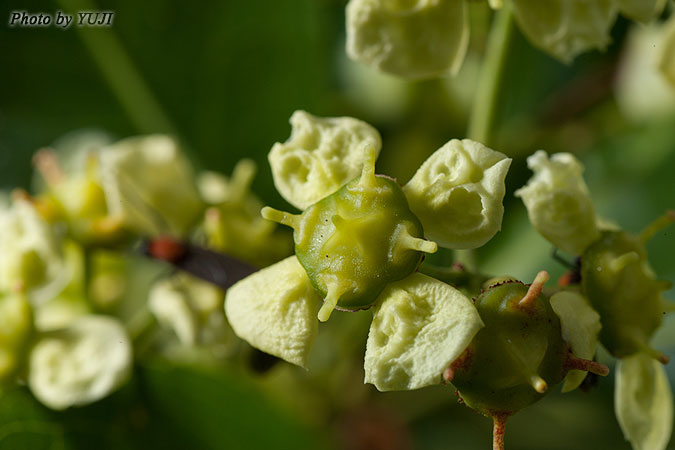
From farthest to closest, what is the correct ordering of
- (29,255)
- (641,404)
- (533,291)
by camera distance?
(29,255)
(641,404)
(533,291)

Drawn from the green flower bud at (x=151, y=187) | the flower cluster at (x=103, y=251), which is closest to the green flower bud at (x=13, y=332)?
the flower cluster at (x=103, y=251)

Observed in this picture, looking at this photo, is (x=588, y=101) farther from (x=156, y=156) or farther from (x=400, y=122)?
(x=156, y=156)

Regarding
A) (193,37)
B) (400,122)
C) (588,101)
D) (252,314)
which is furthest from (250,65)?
(252,314)

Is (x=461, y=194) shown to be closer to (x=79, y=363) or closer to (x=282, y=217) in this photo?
(x=282, y=217)

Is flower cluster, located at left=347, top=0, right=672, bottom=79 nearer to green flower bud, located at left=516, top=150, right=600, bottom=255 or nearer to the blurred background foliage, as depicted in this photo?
green flower bud, located at left=516, top=150, right=600, bottom=255

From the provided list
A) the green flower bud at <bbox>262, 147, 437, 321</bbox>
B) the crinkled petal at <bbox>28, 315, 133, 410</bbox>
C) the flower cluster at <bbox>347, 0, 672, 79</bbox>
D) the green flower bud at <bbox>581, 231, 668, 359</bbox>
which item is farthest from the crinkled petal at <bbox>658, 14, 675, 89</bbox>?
the crinkled petal at <bbox>28, 315, 133, 410</bbox>

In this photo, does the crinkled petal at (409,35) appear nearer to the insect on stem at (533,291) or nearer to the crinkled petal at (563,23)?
the crinkled petal at (563,23)

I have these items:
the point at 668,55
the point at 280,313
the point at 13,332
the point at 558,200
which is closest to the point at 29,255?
the point at 13,332
